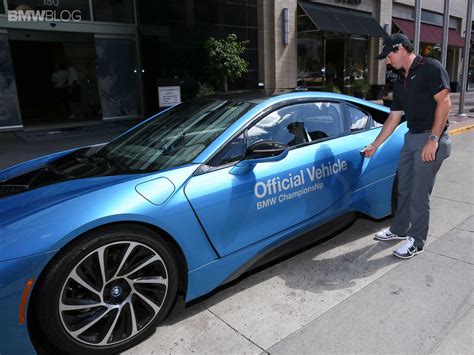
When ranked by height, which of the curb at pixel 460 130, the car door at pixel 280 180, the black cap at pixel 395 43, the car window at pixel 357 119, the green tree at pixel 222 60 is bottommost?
the curb at pixel 460 130

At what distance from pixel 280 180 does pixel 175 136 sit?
0.87m

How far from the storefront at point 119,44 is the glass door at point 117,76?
0.10 ft

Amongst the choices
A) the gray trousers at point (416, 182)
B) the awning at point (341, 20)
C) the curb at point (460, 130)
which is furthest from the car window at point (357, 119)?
the awning at point (341, 20)

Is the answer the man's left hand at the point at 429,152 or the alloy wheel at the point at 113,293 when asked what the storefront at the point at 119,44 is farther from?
the alloy wheel at the point at 113,293

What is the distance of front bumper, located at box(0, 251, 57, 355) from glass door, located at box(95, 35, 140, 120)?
12212 millimetres

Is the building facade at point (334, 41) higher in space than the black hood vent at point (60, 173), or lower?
higher

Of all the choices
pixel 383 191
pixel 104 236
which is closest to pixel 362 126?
pixel 383 191

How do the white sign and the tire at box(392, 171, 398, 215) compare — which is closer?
the tire at box(392, 171, 398, 215)

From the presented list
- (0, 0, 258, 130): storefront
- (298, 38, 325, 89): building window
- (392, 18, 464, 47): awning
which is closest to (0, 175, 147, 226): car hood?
(0, 0, 258, 130): storefront

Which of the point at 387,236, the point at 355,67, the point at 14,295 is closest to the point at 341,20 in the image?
the point at 355,67

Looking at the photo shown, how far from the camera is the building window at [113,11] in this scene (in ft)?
42.0

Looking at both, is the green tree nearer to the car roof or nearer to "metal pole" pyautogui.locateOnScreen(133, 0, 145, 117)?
"metal pole" pyautogui.locateOnScreen(133, 0, 145, 117)

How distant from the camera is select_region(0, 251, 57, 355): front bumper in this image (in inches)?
76.2

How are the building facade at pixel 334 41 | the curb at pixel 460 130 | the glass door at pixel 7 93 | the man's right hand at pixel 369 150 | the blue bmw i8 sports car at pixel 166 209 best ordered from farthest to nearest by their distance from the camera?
the building facade at pixel 334 41 → the glass door at pixel 7 93 → the curb at pixel 460 130 → the man's right hand at pixel 369 150 → the blue bmw i8 sports car at pixel 166 209
